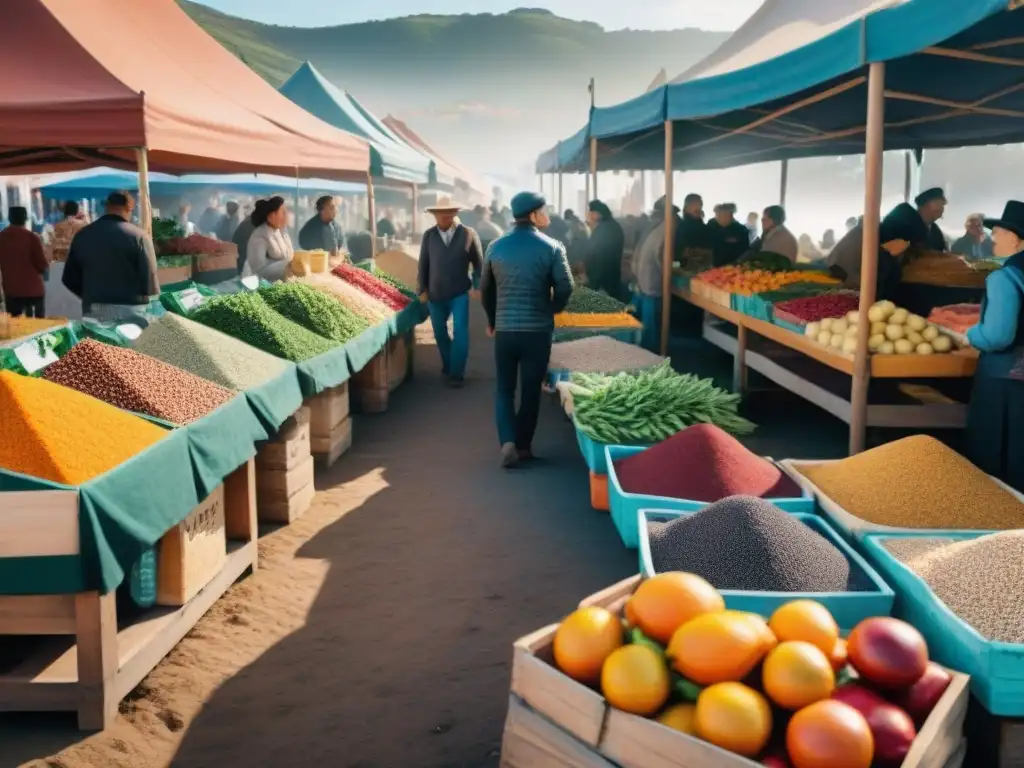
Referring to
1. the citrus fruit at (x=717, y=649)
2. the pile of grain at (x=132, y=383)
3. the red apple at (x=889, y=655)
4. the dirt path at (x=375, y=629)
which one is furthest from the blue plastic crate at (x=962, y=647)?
the pile of grain at (x=132, y=383)

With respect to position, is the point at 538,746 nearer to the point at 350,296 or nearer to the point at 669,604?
the point at 669,604

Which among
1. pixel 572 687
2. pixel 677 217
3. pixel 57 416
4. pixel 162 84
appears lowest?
pixel 572 687

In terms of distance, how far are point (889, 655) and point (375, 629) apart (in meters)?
2.22

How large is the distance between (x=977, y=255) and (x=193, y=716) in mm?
13941

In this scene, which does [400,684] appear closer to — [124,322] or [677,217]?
[124,322]

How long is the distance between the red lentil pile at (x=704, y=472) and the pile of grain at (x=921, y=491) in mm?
246

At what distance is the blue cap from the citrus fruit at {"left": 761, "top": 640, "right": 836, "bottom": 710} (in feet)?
13.7

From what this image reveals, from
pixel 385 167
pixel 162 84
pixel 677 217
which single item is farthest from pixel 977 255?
pixel 162 84

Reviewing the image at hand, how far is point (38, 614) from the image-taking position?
10.2 ft

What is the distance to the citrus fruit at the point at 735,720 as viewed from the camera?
2.10 m

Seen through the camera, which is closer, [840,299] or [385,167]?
[840,299]

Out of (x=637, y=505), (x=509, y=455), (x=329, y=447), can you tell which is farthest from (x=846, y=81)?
(x=329, y=447)

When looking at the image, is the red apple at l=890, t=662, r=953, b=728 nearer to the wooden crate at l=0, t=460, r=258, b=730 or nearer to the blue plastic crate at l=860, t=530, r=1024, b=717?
the blue plastic crate at l=860, t=530, r=1024, b=717

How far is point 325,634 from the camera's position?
3.90 metres
